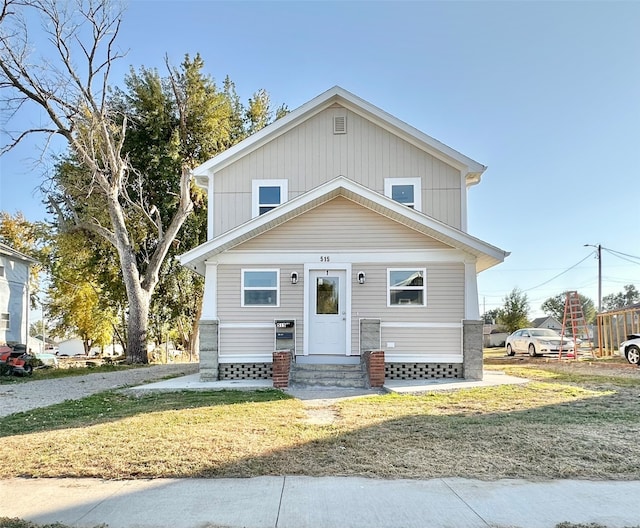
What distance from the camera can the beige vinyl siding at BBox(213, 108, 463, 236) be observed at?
13.7 m

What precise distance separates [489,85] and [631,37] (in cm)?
454

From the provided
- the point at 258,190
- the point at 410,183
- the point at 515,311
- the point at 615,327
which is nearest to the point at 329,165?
the point at 258,190

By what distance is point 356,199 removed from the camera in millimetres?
11648

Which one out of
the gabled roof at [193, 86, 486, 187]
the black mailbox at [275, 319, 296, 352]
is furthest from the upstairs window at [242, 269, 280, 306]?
the gabled roof at [193, 86, 486, 187]

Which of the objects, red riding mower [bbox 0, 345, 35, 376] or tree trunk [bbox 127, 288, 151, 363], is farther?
tree trunk [bbox 127, 288, 151, 363]

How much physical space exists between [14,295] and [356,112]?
18.0 metres

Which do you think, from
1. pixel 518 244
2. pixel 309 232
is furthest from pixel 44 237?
pixel 518 244

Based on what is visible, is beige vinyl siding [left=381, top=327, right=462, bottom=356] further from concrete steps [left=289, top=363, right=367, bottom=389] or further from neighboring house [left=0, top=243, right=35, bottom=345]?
neighboring house [left=0, top=243, right=35, bottom=345]

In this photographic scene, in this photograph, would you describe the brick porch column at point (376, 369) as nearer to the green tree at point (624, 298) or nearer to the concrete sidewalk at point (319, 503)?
the concrete sidewalk at point (319, 503)

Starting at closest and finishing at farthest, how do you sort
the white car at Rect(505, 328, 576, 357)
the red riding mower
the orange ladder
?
the red riding mower < the orange ladder < the white car at Rect(505, 328, 576, 357)

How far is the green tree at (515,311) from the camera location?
38.5 m

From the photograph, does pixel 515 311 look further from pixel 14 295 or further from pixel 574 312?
pixel 14 295

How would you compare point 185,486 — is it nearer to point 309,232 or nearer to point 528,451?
point 528,451

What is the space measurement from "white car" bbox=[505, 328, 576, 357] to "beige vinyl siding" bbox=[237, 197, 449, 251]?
12.9m
